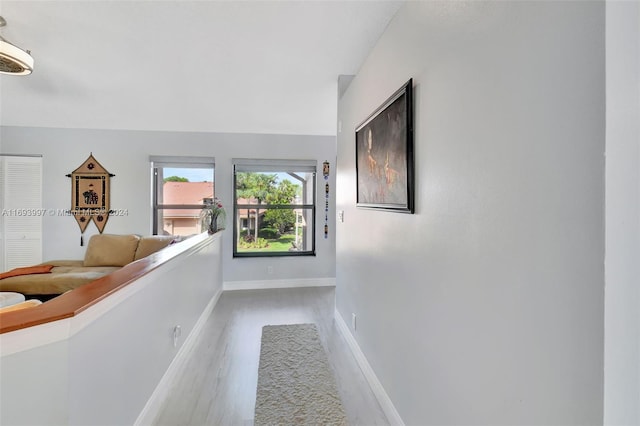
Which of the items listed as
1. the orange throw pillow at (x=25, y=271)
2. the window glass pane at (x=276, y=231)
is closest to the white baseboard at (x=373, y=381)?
the window glass pane at (x=276, y=231)

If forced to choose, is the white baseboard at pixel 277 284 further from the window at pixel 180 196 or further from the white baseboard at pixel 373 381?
the white baseboard at pixel 373 381

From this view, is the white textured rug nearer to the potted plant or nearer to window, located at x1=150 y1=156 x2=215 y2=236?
the potted plant

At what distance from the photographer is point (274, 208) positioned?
478cm

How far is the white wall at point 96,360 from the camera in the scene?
0.96 m

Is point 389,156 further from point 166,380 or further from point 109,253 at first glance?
point 109,253

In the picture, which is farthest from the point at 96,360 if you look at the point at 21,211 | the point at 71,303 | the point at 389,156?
the point at 21,211

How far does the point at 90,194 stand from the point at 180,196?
4.03 feet

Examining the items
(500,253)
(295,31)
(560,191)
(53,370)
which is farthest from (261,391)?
(295,31)

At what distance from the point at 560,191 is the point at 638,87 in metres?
0.34

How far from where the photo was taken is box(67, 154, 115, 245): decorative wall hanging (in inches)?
170

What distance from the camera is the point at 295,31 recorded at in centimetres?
200

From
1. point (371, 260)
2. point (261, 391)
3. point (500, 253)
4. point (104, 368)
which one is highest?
point (500, 253)

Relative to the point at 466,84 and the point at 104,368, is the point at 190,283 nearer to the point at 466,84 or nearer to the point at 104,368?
the point at 104,368

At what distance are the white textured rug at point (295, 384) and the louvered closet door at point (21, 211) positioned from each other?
3.97 m
